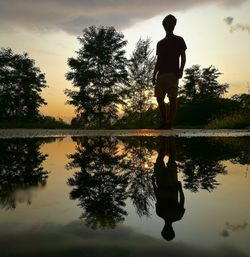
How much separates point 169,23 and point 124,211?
762 centimetres

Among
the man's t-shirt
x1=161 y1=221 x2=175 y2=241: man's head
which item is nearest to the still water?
x1=161 y1=221 x2=175 y2=241: man's head

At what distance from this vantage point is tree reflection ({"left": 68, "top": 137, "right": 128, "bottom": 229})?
1379 mm

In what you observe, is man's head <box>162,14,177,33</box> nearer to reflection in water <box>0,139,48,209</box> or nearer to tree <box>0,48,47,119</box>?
reflection in water <box>0,139,48,209</box>

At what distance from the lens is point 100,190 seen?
77.4 inches

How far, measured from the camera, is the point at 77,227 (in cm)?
122

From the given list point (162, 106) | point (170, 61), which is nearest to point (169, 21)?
point (170, 61)

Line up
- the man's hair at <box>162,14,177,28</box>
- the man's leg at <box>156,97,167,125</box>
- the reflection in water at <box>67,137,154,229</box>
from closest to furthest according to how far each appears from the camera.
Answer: the reflection in water at <box>67,137,154,229</box>, the man's hair at <box>162,14,177,28</box>, the man's leg at <box>156,97,167,125</box>

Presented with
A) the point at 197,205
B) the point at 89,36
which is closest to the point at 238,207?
the point at 197,205

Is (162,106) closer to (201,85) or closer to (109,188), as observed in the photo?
(109,188)

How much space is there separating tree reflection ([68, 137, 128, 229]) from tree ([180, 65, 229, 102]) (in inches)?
2542

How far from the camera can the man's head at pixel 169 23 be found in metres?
8.45

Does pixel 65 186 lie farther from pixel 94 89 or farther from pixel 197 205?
pixel 94 89

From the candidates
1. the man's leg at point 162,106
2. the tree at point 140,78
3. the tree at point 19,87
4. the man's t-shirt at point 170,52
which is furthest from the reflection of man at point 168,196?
the tree at point 19,87

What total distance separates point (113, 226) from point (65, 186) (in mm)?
898
